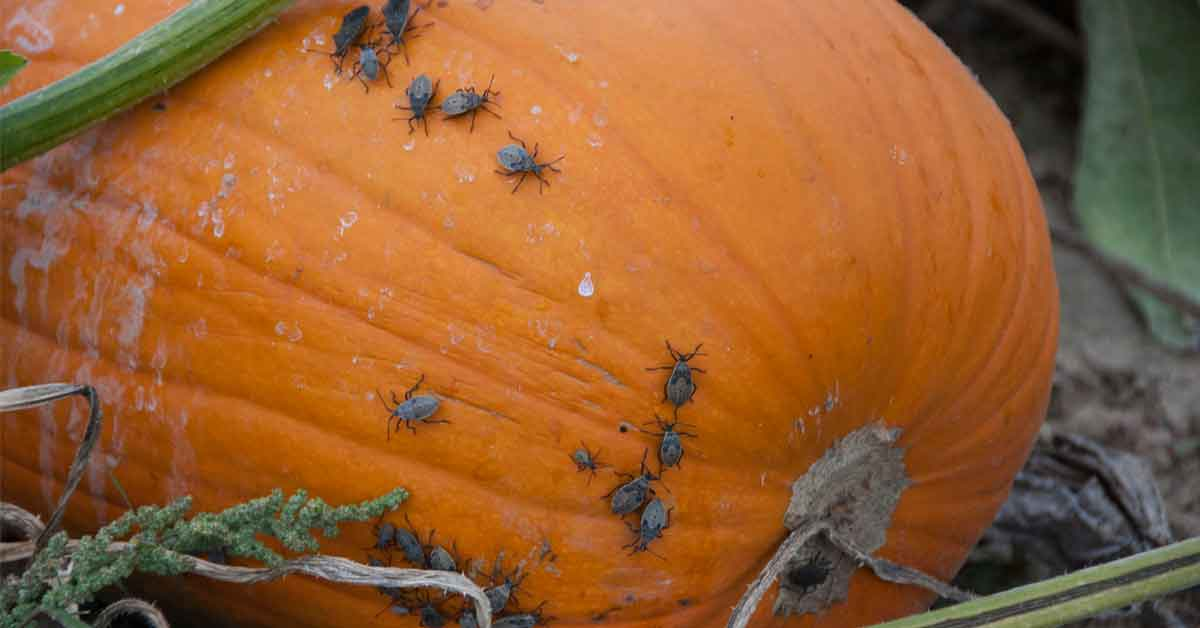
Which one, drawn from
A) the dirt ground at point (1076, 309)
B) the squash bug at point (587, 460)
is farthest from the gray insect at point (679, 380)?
the dirt ground at point (1076, 309)

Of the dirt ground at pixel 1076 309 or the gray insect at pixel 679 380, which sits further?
the dirt ground at pixel 1076 309

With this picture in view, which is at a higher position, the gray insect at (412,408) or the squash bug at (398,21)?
the squash bug at (398,21)

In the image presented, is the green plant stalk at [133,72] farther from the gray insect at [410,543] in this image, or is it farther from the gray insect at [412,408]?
the gray insect at [410,543]

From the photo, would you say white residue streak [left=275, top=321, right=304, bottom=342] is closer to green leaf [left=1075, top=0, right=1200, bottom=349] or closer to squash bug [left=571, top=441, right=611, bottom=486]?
squash bug [left=571, top=441, right=611, bottom=486]

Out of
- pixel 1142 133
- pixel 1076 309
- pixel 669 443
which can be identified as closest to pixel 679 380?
pixel 669 443

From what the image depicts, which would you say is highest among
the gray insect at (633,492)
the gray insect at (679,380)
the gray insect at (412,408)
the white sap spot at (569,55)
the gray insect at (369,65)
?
the gray insect at (369,65)

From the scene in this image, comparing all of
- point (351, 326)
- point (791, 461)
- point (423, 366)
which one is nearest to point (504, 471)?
point (423, 366)
